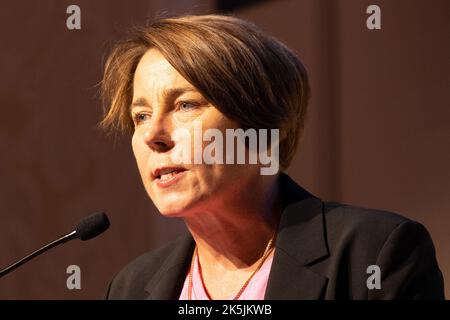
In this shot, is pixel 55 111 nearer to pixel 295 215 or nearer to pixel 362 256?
pixel 295 215

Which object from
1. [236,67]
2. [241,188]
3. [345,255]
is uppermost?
[236,67]

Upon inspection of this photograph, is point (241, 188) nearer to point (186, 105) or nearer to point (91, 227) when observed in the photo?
point (186, 105)

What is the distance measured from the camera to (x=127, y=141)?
2416mm

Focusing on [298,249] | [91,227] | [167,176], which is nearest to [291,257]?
[298,249]

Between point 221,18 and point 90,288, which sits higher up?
point 221,18

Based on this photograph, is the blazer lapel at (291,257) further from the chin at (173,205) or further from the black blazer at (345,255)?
the chin at (173,205)

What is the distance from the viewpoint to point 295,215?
1458mm

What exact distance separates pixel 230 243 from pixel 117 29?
103cm

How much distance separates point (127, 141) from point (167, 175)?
1065 mm

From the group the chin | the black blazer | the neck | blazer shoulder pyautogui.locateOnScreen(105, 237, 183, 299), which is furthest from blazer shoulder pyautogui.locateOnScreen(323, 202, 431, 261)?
blazer shoulder pyautogui.locateOnScreen(105, 237, 183, 299)

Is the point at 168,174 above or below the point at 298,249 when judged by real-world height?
above

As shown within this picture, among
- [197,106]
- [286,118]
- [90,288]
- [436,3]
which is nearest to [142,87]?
[197,106]

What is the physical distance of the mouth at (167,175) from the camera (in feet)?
4.47

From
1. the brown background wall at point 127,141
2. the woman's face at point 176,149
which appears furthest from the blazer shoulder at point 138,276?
the brown background wall at point 127,141
